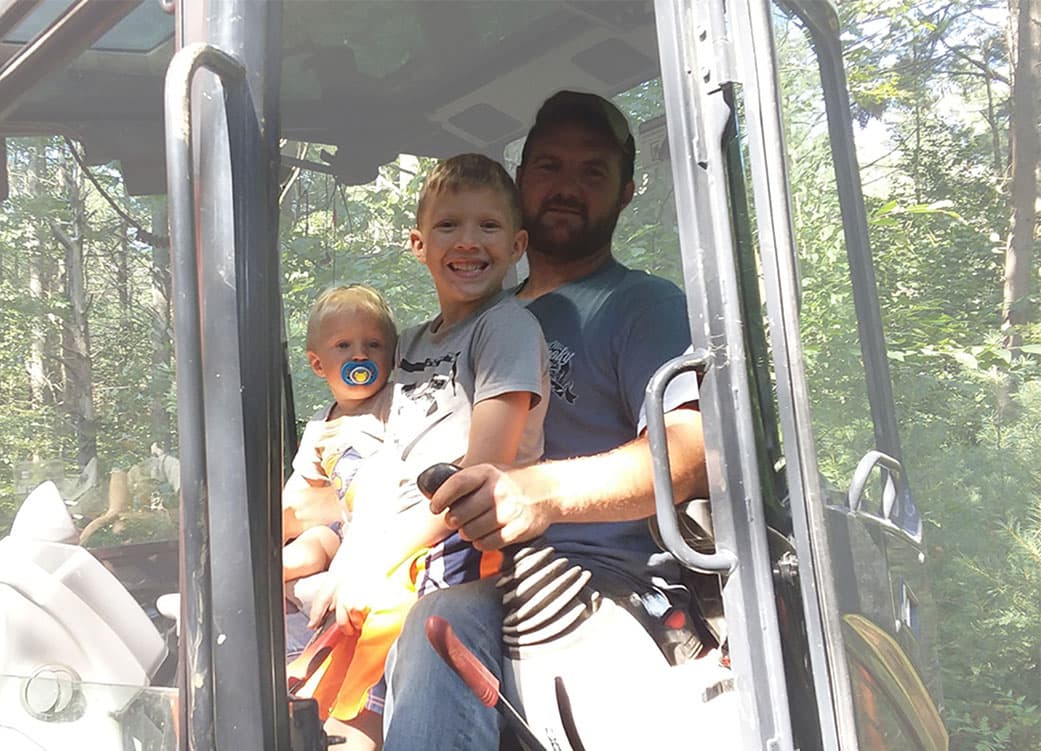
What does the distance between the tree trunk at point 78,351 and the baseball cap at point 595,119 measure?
3.87 feet

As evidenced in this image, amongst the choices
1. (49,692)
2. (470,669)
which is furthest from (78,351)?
(470,669)

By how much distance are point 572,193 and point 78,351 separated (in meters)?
1.16

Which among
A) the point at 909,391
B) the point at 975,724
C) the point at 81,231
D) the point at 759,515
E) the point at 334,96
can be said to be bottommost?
the point at 975,724

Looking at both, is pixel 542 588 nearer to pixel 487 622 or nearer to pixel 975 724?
pixel 487 622

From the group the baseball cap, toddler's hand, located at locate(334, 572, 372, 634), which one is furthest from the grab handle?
the baseball cap

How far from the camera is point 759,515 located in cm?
131

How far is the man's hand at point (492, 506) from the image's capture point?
161 centimetres

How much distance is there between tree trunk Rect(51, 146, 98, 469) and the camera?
150 centimetres

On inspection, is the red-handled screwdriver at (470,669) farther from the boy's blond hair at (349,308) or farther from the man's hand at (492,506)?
the boy's blond hair at (349,308)

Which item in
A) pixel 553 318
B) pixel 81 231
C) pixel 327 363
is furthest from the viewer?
pixel 327 363

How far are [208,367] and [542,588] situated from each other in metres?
0.71

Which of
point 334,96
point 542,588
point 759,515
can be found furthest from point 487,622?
point 334,96

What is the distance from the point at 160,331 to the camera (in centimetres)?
141

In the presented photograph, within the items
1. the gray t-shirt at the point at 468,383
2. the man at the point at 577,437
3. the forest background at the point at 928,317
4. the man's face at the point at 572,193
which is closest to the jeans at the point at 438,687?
the man at the point at 577,437
